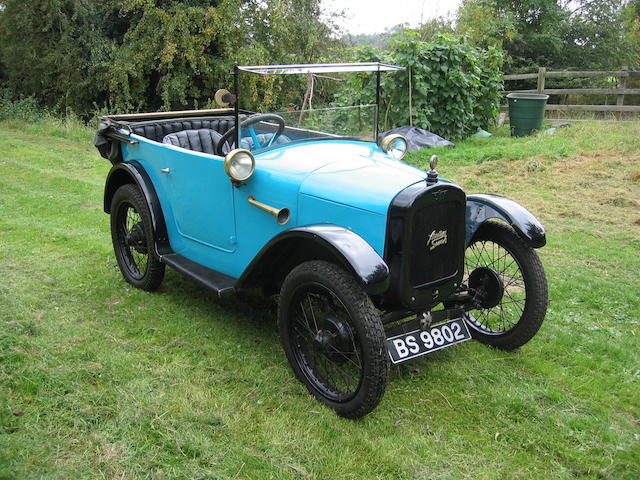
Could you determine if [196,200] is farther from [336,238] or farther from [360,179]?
[336,238]

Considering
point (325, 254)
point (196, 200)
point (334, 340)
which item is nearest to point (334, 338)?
point (334, 340)

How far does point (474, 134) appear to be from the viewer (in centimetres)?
1117

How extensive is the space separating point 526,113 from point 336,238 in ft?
31.5

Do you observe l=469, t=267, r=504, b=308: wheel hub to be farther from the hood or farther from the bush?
the bush

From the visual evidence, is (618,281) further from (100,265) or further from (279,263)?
(100,265)

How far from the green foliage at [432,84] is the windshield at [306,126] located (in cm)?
583

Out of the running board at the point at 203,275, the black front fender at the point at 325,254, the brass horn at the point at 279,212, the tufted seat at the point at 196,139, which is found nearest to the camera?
the black front fender at the point at 325,254

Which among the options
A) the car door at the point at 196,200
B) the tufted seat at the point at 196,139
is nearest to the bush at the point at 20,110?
→ the tufted seat at the point at 196,139

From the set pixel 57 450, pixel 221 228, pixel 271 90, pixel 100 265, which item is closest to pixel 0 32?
pixel 271 90

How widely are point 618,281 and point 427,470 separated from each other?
287 cm

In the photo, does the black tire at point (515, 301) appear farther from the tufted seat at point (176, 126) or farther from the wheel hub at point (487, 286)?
the tufted seat at point (176, 126)

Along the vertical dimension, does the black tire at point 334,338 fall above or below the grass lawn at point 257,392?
above

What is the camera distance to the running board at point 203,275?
11.7 feet

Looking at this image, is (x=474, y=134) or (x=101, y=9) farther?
(x=101, y=9)
